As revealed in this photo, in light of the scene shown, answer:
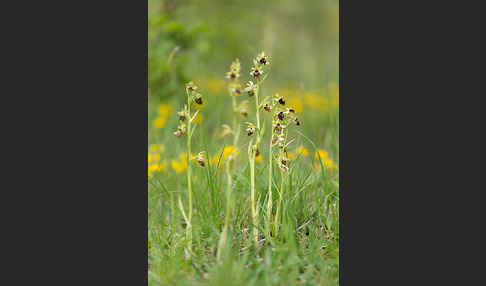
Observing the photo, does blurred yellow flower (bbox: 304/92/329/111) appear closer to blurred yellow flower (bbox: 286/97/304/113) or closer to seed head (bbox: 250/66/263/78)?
blurred yellow flower (bbox: 286/97/304/113)

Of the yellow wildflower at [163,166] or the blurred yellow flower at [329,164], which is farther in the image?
the yellow wildflower at [163,166]

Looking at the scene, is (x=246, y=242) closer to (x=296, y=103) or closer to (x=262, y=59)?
(x=262, y=59)

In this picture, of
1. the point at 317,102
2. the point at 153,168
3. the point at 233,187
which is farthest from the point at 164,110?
the point at 233,187

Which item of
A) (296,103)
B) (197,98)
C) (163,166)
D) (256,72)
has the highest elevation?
(296,103)

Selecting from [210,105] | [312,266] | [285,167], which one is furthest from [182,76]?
[312,266]

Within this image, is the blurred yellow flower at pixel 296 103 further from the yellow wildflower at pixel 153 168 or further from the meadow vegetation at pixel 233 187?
the yellow wildflower at pixel 153 168

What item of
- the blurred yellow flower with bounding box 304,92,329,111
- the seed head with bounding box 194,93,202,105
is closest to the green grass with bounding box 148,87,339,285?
the seed head with bounding box 194,93,202,105

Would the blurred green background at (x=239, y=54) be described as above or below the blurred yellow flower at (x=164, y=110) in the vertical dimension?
above

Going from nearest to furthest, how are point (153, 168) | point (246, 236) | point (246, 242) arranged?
point (246, 242), point (246, 236), point (153, 168)

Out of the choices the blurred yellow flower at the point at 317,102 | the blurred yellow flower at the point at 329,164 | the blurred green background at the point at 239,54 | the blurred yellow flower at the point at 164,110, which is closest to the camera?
the blurred yellow flower at the point at 329,164

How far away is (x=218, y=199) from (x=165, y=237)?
1.48 ft

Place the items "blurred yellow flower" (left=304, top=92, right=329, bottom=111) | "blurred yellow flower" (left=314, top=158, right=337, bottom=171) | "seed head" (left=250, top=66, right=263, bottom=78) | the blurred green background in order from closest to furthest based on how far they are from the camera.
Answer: "seed head" (left=250, top=66, right=263, bottom=78) → "blurred yellow flower" (left=314, top=158, right=337, bottom=171) → the blurred green background → "blurred yellow flower" (left=304, top=92, right=329, bottom=111)

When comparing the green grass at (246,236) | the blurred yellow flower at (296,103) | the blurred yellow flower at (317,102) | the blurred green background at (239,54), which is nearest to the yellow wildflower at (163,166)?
the green grass at (246,236)

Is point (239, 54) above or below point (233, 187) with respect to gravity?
above
